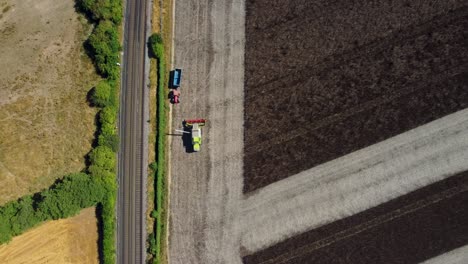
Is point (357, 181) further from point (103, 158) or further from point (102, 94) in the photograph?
point (102, 94)

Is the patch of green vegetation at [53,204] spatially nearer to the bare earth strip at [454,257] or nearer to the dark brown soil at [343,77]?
the dark brown soil at [343,77]

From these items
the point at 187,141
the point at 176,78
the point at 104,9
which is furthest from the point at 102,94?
the point at 187,141

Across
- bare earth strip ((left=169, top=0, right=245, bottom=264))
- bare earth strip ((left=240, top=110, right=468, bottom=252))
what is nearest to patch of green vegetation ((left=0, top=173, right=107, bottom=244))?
bare earth strip ((left=169, top=0, right=245, bottom=264))

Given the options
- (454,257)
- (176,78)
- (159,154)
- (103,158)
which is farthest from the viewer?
(176,78)

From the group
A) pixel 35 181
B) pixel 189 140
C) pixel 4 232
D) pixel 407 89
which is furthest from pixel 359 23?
pixel 4 232

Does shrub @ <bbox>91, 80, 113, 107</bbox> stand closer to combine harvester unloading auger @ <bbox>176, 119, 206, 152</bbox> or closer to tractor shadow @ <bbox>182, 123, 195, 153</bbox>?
combine harvester unloading auger @ <bbox>176, 119, 206, 152</bbox>
